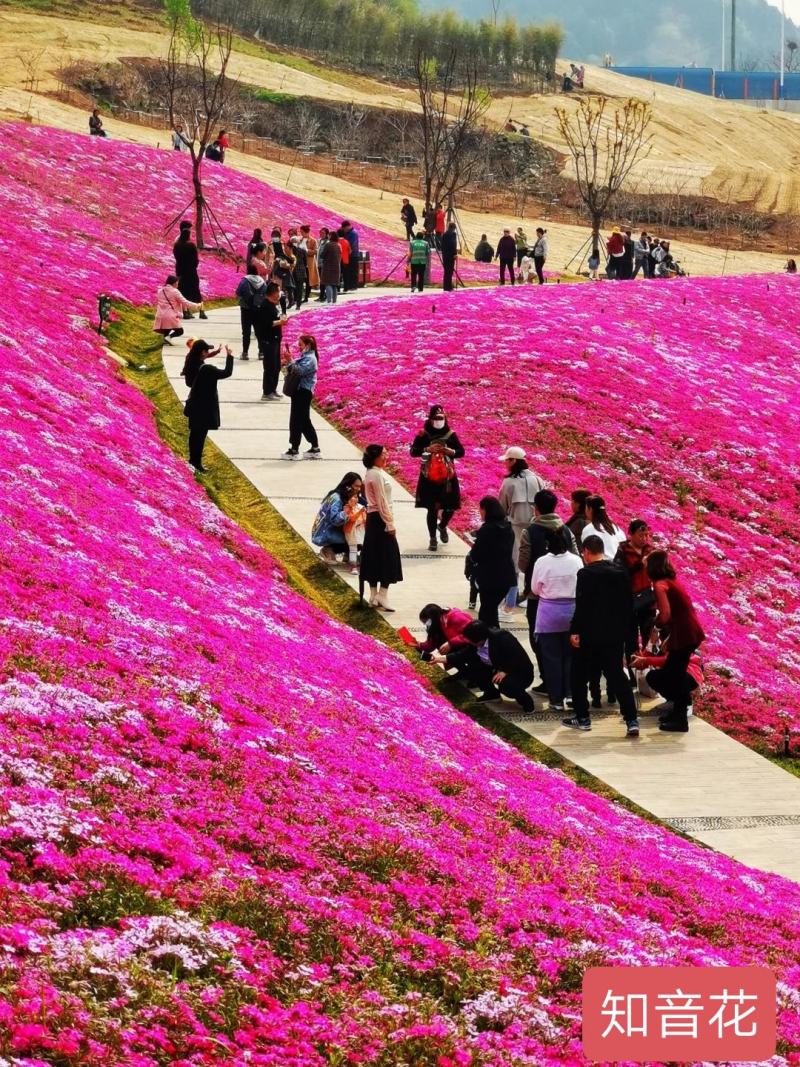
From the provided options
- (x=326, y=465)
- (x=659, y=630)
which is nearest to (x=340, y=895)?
(x=659, y=630)

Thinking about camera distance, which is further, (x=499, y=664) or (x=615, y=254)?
(x=615, y=254)

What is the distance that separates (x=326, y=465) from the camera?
1034 inches

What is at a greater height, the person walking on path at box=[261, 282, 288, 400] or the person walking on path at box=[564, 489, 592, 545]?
the person walking on path at box=[261, 282, 288, 400]

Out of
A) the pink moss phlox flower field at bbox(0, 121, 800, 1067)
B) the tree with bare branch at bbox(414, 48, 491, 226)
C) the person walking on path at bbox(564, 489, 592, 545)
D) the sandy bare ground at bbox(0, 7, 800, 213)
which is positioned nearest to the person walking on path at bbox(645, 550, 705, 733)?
the person walking on path at bbox(564, 489, 592, 545)

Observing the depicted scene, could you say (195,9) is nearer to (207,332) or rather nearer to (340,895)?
(207,332)

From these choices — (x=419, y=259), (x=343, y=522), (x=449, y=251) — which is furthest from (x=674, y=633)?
(x=419, y=259)

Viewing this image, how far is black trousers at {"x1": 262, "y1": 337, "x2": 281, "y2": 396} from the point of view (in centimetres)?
2988

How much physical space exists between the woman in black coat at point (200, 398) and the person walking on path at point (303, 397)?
1191mm

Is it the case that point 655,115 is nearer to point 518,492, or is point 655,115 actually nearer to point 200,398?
point 200,398

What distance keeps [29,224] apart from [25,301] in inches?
468

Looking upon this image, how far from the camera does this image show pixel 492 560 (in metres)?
18.4

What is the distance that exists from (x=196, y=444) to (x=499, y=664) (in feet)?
29.9

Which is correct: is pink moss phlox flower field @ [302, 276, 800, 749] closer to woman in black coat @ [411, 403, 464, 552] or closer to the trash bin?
woman in black coat @ [411, 403, 464, 552]

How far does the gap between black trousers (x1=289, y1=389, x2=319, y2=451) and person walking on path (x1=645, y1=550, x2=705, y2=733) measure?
31.0ft
